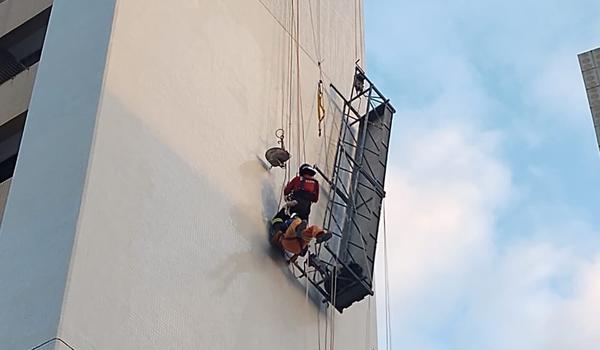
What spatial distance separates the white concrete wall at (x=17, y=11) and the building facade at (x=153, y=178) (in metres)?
0.03

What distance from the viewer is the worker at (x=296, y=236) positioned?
1534 centimetres

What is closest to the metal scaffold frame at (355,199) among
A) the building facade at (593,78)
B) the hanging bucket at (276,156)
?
the hanging bucket at (276,156)

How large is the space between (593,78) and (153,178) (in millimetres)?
22737

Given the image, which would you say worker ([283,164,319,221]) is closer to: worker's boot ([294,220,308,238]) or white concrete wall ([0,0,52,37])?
worker's boot ([294,220,308,238])

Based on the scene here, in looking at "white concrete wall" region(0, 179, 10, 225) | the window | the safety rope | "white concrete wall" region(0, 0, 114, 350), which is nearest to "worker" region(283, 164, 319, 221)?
the safety rope

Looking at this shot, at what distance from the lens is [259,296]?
14.9 m

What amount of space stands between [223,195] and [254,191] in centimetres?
107

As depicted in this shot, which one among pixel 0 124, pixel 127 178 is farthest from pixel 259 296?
pixel 0 124

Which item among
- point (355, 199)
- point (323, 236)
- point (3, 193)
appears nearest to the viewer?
point (3, 193)

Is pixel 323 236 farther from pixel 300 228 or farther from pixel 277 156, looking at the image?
pixel 277 156

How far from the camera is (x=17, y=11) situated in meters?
18.2

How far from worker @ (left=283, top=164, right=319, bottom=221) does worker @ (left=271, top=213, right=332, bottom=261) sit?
16cm

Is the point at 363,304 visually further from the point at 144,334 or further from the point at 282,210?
the point at 144,334

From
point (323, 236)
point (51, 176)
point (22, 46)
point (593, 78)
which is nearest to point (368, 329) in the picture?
point (323, 236)
